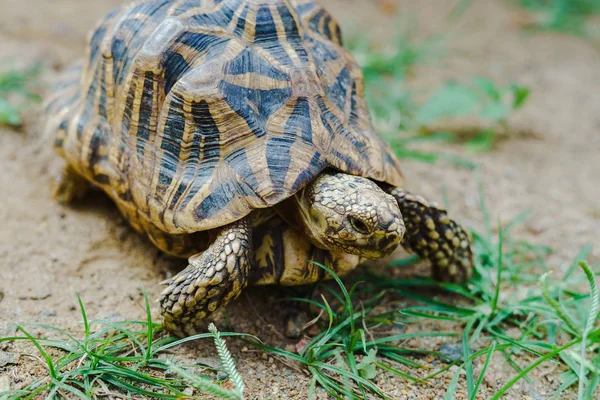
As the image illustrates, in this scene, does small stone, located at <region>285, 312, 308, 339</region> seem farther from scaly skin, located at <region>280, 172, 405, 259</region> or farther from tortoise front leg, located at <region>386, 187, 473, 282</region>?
tortoise front leg, located at <region>386, 187, 473, 282</region>

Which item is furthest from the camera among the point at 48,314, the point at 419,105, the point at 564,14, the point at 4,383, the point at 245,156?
the point at 564,14

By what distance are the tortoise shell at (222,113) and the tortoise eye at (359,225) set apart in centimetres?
26

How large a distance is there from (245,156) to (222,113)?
0.72ft

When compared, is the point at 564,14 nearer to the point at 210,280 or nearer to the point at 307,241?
the point at 307,241

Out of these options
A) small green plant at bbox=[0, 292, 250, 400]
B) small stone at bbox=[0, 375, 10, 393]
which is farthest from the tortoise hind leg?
small stone at bbox=[0, 375, 10, 393]

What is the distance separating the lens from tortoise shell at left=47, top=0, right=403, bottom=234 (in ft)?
7.95

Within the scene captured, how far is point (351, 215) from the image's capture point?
2305 mm

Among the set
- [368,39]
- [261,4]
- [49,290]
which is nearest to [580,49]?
[368,39]

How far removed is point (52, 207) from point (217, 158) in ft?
4.87

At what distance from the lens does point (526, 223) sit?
3605mm

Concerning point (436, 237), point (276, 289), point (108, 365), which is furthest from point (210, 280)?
point (436, 237)

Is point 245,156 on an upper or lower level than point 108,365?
upper

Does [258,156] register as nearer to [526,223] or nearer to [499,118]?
[526,223]

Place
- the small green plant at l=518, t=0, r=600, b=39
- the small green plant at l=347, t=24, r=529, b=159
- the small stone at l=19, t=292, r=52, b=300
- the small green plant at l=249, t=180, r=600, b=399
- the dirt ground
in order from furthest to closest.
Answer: the small green plant at l=518, t=0, r=600, b=39
the small green plant at l=347, t=24, r=529, b=159
the small stone at l=19, t=292, r=52, b=300
the dirt ground
the small green plant at l=249, t=180, r=600, b=399
